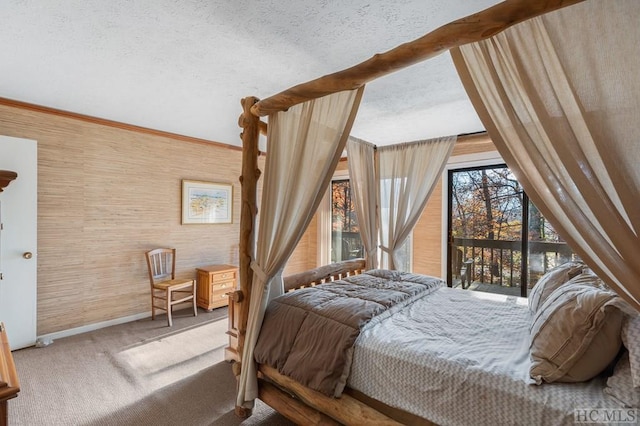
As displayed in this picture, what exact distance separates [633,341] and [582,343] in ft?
0.52

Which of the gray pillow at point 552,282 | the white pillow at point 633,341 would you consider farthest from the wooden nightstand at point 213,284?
the white pillow at point 633,341

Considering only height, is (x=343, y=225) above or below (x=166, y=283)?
above

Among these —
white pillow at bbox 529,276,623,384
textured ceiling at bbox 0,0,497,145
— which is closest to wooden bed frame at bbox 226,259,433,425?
white pillow at bbox 529,276,623,384

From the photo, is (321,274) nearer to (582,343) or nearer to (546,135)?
(582,343)

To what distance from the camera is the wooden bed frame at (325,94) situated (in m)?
1.21

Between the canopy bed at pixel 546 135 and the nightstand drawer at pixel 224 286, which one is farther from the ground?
the canopy bed at pixel 546 135

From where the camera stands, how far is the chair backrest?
391cm

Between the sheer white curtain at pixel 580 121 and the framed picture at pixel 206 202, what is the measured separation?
413 cm

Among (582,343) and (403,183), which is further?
(403,183)

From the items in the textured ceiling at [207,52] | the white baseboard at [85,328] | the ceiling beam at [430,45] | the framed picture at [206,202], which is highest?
the textured ceiling at [207,52]

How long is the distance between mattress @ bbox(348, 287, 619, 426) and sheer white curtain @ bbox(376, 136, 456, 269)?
1531 millimetres

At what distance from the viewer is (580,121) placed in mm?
1094

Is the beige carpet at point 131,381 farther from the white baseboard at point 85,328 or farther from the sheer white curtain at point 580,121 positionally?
the sheer white curtain at point 580,121

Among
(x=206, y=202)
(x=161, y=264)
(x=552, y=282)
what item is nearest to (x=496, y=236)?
(x=552, y=282)
